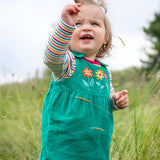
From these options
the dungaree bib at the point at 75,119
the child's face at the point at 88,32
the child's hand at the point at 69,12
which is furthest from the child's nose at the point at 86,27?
the child's hand at the point at 69,12

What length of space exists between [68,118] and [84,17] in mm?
653

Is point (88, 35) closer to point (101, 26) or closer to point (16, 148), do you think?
point (101, 26)

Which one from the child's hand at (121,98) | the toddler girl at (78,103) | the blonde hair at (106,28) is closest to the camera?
the toddler girl at (78,103)

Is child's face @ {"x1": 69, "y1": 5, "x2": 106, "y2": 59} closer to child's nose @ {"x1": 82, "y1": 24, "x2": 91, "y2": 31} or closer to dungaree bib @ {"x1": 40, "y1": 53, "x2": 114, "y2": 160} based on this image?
child's nose @ {"x1": 82, "y1": 24, "x2": 91, "y2": 31}

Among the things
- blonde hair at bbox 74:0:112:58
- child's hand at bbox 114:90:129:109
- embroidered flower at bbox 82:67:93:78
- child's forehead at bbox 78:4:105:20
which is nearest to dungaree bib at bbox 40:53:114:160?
embroidered flower at bbox 82:67:93:78

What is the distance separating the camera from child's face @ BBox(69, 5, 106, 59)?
→ 4.93 ft

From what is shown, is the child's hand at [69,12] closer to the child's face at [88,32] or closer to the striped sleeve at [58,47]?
the striped sleeve at [58,47]

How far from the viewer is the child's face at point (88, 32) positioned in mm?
1503

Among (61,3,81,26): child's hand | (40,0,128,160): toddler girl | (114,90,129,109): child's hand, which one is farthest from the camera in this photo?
(114,90,129,109): child's hand

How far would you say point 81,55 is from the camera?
1493 millimetres

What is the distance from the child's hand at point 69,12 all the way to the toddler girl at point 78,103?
4.7 inches

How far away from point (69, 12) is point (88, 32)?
0.35 m

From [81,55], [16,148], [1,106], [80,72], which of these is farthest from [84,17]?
[1,106]

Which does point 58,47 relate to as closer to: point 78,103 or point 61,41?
point 61,41
